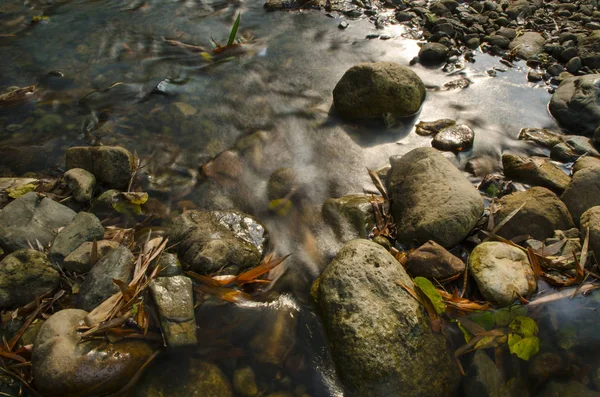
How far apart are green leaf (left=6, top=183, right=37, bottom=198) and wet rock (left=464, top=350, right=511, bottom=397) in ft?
13.1

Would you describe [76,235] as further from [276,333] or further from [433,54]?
[433,54]

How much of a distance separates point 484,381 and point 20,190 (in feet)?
13.6

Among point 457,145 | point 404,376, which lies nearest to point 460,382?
point 404,376

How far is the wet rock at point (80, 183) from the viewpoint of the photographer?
404cm

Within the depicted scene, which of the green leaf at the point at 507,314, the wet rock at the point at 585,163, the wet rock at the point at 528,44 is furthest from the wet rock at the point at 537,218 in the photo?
the wet rock at the point at 528,44

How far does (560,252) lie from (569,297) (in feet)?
1.41

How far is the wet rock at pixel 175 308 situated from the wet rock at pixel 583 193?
3.36 meters

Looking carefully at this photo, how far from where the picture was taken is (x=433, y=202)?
380cm

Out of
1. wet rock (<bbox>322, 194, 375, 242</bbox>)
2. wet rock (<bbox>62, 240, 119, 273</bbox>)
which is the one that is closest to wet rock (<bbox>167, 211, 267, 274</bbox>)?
wet rock (<bbox>62, 240, 119, 273</bbox>)

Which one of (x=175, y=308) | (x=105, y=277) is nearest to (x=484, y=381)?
(x=175, y=308)

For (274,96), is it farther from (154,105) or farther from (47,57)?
(47,57)

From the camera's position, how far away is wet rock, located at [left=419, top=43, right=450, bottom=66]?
6.37m

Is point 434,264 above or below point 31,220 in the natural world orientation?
below

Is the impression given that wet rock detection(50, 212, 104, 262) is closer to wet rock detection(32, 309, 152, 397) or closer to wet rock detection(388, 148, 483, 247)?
wet rock detection(32, 309, 152, 397)
